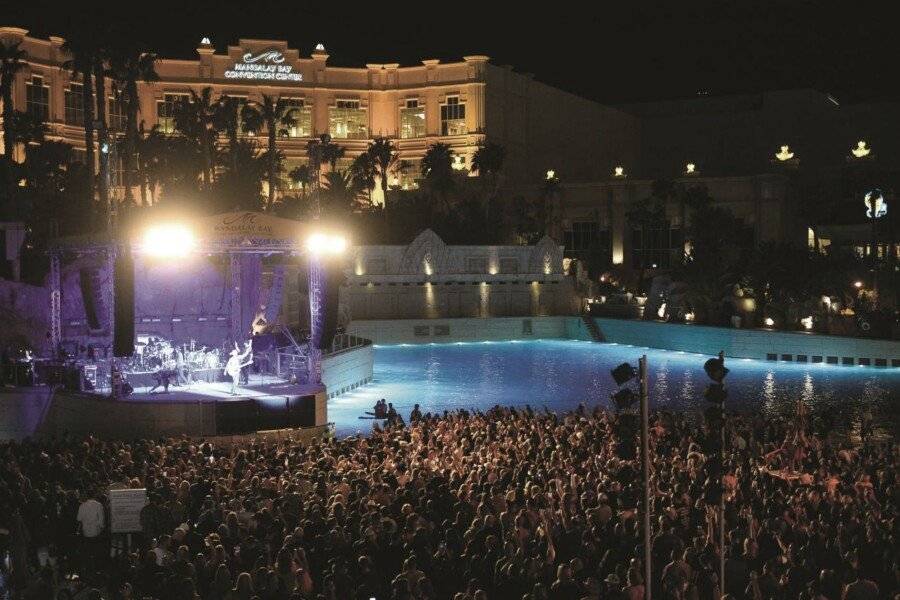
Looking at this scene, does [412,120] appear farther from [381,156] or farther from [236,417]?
[236,417]

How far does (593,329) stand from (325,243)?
34.4 metres

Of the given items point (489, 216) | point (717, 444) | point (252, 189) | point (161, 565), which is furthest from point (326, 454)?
point (489, 216)

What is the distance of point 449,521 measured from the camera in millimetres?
12352

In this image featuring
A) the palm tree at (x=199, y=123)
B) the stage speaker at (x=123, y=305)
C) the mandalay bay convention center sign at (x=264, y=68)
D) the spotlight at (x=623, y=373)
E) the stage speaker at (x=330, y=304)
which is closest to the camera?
the spotlight at (x=623, y=373)

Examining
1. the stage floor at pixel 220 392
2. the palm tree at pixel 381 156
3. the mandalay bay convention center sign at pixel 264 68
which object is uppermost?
the mandalay bay convention center sign at pixel 264 68

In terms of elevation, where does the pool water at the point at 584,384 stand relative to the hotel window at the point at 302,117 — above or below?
below

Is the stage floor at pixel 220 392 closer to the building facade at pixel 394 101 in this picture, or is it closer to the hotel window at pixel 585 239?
the hotel window at pixel 585 239

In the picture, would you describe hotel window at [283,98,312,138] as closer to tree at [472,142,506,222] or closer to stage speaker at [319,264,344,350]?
tree at [472,142,506,222]

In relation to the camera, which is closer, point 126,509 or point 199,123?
point 126,509

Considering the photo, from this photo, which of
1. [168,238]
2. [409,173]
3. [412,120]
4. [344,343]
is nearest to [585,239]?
[409,173]

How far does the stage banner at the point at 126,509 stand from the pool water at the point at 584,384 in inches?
573

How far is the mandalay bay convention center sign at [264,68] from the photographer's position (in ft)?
281

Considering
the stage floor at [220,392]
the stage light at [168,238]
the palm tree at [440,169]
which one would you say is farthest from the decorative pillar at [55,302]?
the palm tree at [440,169]

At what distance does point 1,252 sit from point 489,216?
43936 mm
